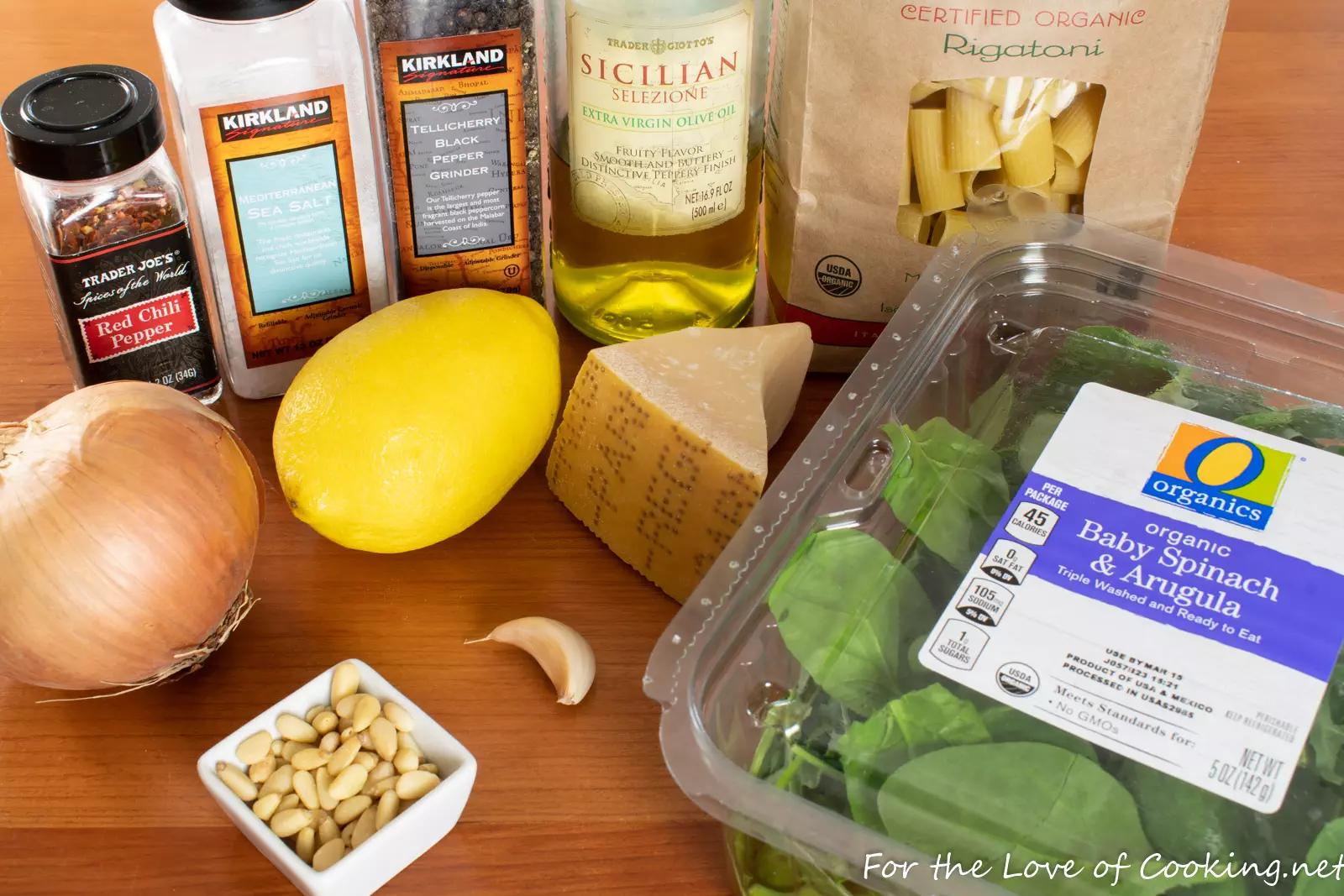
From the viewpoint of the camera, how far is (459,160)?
745 mm

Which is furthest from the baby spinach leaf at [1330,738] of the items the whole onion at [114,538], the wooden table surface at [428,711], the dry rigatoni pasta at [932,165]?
the whole onion at [114,538]

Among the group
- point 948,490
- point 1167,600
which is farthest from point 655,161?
point 1167,600

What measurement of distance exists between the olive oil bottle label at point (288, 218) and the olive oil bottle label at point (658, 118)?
13 cm

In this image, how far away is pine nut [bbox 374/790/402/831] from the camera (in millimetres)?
558

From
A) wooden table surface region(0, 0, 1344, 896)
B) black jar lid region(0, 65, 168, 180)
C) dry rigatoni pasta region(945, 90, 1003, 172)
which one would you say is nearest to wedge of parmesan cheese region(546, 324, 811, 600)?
wooden table surface region(0, 0, 1344, 896)

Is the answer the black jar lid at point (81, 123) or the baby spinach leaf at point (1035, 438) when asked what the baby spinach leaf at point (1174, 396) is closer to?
the baby spinach leaf at point (1035, 438)

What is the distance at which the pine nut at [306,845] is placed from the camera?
1.81 feet

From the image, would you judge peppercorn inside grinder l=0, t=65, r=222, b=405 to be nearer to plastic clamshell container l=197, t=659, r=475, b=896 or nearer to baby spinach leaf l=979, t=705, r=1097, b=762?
plastic clamshell container l=197, t=659, r=475, b=896

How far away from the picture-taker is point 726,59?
0.71m

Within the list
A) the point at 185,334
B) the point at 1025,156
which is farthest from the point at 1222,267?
the point at 185,334

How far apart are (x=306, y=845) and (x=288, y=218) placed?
14.0 inches

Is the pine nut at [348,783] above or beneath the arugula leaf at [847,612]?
beneath

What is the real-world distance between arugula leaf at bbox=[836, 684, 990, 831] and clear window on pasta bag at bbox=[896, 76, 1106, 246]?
0.31 m

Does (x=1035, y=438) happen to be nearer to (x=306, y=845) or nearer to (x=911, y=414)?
(x=911, y=414)
